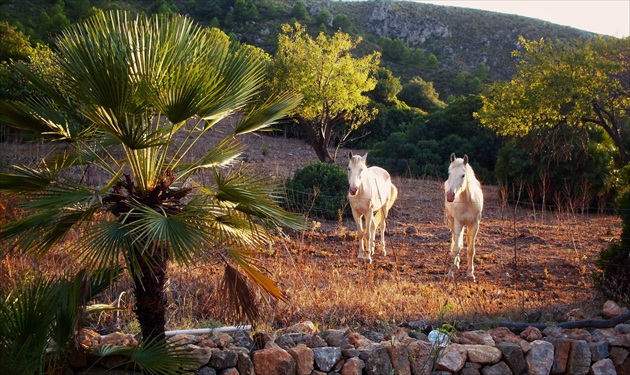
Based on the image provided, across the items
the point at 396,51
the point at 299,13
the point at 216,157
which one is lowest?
the point at 216,157

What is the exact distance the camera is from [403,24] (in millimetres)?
65750

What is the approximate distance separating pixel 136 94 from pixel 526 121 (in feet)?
45.3

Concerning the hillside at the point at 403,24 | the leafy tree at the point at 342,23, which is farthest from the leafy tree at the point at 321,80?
the leafy tree at the point at 342,23

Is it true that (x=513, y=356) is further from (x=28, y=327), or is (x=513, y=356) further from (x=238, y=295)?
(x=28, y=327)

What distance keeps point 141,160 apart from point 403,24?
6362 cm

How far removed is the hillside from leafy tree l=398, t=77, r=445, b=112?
8.32 m

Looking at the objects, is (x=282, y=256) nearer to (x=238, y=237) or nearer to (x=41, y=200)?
(x=238, y=237)

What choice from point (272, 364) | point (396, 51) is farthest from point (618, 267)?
point (396, 51)

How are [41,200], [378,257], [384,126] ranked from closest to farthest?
[41,200] → [378,257] → [384,126]

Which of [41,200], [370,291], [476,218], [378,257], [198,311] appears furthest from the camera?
[378,257]

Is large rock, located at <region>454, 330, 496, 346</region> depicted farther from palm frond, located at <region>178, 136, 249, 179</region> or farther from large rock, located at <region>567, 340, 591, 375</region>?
palm frond, located at <region>178, 136, 249, 179</region>

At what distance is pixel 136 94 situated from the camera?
4.84 m

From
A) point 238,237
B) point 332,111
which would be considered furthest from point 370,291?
point 332,111

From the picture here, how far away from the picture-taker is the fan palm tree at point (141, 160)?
15.3ft
